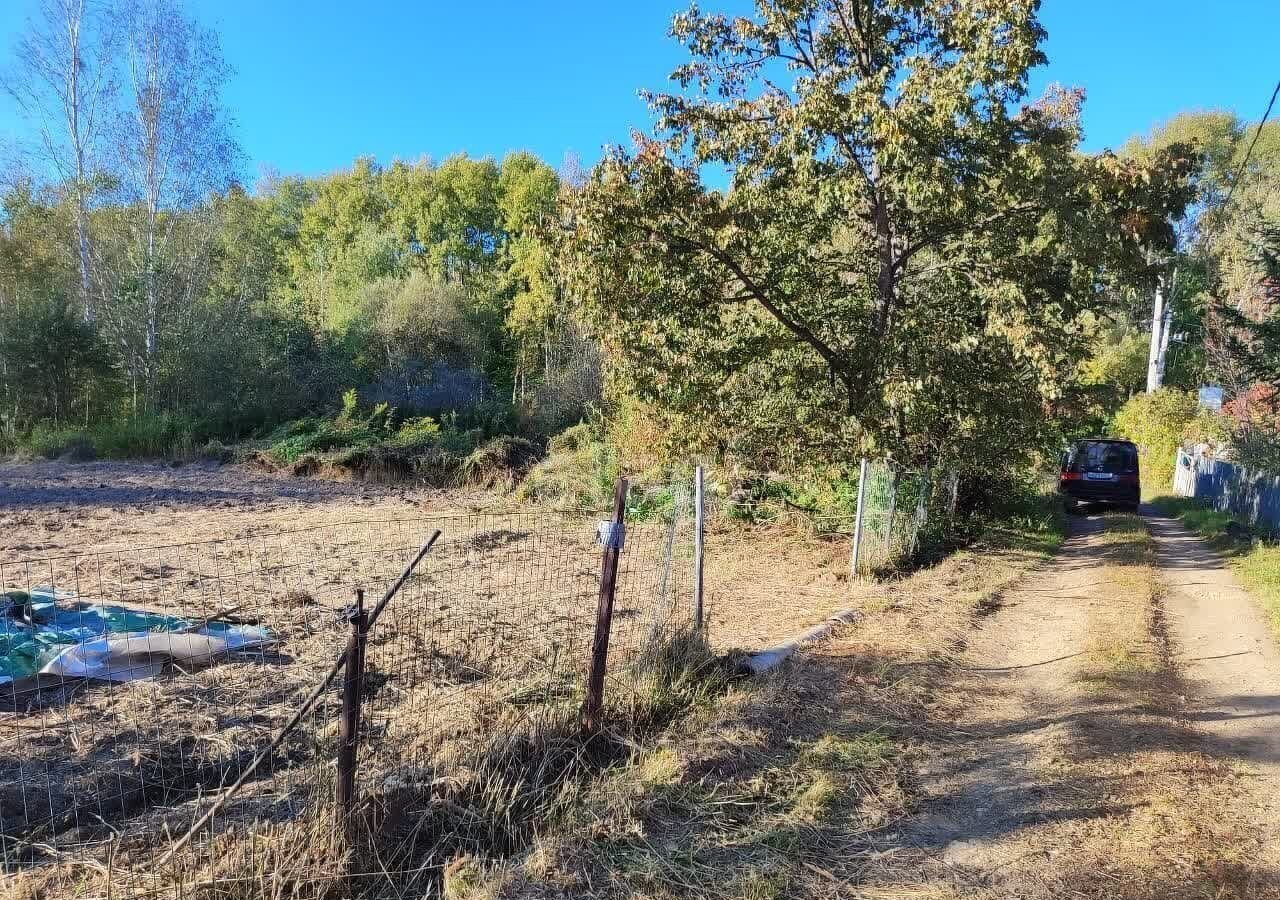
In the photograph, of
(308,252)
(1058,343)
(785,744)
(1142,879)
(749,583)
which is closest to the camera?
(1142,879)

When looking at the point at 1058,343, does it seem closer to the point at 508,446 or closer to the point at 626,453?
the point at 626,453

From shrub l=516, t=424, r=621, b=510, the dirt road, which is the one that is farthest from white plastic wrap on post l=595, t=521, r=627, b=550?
shrub l=516, t=424, r=621, b=510

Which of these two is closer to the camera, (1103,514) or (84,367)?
(1103,514)

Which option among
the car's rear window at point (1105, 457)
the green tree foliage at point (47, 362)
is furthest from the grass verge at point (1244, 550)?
the green tree foliage at point (47, 362)

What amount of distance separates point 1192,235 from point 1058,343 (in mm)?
35842

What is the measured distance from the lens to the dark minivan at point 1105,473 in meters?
16.9

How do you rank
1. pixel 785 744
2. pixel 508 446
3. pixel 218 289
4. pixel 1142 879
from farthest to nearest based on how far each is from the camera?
pixel 218 289
pixel 508 446
pixel 785 744
pixel 1142 879

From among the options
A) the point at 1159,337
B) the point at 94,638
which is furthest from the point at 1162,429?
the point at 94,638

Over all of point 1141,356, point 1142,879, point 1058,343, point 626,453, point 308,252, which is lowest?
point 1142,879

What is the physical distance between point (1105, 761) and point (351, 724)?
13.7 ft

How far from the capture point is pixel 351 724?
10.6ft

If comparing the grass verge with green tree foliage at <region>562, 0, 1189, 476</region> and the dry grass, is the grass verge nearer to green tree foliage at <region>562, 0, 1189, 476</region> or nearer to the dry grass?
green tree foliage at <region>562, 0, 1189, 476</region>

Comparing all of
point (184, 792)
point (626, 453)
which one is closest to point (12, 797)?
point (184, 792)

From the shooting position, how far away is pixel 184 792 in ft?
12.6
